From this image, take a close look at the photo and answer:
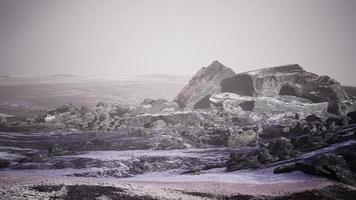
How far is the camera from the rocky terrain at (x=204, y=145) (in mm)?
11039

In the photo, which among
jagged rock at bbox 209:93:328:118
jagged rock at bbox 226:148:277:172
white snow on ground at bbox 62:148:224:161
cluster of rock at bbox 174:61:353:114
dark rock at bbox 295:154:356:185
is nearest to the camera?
dark rock at bbox 295:154:356:185

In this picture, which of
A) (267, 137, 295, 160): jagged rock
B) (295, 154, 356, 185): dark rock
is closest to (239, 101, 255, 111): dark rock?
(267, 137, 295, 160): jagged rock

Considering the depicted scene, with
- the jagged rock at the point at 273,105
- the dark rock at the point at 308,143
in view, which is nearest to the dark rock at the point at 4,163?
the dark rock at the point at 308,143

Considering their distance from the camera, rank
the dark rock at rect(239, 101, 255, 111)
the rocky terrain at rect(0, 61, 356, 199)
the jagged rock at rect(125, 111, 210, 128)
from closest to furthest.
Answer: the rocky terrain at rect(0, 61, 356, 199) → the jagged rock at rect(125, 111, 210, 128) → the dark rock at rect(239, 101, 255, 111)

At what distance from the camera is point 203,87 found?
33.8 metres

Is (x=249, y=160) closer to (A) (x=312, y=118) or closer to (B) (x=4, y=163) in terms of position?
(B) (x=4, y=163)

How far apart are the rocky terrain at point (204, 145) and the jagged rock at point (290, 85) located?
0.33 ft

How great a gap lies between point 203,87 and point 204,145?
13.2 m

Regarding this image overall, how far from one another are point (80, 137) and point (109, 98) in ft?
76.8

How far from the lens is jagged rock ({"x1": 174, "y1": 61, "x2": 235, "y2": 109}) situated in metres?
33.0

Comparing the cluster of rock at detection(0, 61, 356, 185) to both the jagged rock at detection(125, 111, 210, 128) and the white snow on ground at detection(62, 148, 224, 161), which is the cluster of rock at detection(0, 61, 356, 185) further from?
Result: the white snow on ground at detection(62, 148, 224, 161)

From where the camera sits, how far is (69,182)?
37.4 feet

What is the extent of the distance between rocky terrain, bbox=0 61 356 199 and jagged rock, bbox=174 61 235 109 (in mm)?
115

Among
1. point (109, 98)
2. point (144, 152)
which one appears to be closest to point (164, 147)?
point (144, 152)
